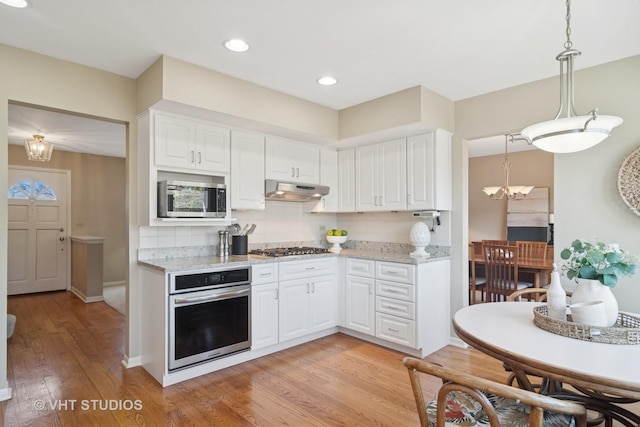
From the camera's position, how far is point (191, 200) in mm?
3121

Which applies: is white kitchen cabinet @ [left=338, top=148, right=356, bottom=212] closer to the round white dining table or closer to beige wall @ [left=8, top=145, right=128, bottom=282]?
the round white dining table

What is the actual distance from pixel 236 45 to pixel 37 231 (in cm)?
560

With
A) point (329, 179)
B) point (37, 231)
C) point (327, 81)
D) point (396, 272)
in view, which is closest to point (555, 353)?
point (396, 272)

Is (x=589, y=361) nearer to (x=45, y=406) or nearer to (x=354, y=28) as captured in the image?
(x=354, y=28)

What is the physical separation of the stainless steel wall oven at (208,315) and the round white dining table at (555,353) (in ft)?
6.07

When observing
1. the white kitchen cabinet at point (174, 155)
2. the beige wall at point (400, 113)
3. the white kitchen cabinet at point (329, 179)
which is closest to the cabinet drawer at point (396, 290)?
the white kitchen cabinet at point (329, 179)

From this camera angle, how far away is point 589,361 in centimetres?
136

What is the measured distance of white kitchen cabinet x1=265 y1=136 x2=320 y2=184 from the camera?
379cm

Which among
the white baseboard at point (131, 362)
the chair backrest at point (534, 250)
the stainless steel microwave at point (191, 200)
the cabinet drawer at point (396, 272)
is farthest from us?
the chair backrest at point (534, 250)

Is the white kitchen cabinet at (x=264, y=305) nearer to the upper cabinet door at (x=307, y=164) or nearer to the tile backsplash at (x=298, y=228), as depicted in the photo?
the tile backsplash at (x=298, y=228)

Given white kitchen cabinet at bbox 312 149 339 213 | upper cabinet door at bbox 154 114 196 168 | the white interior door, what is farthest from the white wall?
the white interior door

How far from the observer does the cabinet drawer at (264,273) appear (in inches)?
127

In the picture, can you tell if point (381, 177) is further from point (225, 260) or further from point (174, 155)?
point (174, 155)

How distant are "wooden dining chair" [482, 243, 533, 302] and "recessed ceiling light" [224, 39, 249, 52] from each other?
11.6ft
